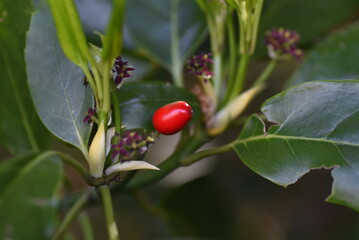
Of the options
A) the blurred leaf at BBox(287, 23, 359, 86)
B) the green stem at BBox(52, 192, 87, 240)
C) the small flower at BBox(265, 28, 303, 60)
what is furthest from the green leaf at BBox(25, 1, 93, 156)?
the blurred leaf at BBox(287, 23, 359, 86)

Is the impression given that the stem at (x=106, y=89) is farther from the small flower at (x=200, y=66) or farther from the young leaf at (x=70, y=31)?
the small flower at (x=200, y=66)

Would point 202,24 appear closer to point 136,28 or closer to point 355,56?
point 136,28

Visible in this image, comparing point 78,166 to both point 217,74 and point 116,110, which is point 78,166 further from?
point 217,74

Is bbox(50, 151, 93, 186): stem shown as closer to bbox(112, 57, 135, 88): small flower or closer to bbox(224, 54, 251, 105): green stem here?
bbox(112, 57, 135, 88): small flower

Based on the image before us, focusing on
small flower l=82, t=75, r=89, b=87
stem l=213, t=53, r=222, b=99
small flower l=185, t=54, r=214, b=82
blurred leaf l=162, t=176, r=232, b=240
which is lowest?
blurred leaf l=162, t=176, r=232, b=240

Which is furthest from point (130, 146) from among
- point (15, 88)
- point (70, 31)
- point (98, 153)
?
point (15, 88)
